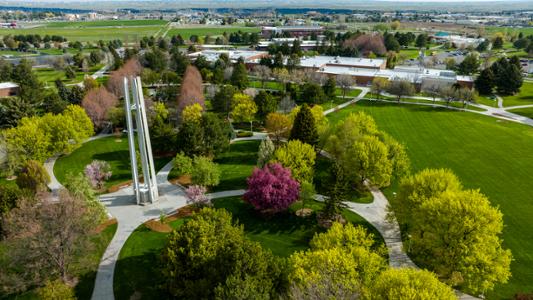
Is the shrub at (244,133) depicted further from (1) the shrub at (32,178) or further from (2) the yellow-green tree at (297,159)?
(1) the shrub at (32,178)

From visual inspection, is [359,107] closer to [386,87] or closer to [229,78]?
[386,87]

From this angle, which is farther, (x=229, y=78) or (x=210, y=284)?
(x=229, y=78)

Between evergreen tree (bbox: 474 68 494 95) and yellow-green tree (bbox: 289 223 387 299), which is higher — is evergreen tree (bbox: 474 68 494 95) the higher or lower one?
the lower one

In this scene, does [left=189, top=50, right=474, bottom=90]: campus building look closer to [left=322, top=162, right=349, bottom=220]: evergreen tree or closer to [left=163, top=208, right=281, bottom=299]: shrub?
[left=322, top=162, right=349, bottom=220]: evergreen tree

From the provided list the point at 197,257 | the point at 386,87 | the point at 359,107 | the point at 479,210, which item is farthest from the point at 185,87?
the point at 479,210

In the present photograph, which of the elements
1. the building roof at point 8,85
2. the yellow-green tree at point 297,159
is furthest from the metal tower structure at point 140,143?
the building roof at point 8,85

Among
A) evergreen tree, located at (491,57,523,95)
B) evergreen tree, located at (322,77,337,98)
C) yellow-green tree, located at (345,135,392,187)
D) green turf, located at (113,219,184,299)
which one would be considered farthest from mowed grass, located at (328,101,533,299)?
green turf, located at (113,219,184,299)
